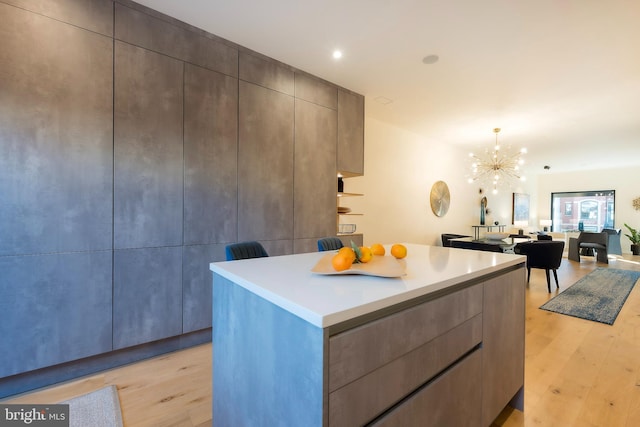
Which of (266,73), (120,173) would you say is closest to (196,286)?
(120,173)

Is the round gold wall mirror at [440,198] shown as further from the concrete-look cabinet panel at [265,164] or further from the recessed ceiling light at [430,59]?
the concrete-look cabinet panel at [265,164]

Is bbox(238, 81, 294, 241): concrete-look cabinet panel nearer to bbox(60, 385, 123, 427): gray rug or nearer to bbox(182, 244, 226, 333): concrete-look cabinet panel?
bbox(182, 244, 226, 333): concrete-look cabinet panel

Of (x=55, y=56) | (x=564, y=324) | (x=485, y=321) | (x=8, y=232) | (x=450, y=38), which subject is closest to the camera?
(x=485, y=321)

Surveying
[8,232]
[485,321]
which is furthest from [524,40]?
[8,232]

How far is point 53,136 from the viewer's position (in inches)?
76.3

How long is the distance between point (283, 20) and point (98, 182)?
6.47 feet

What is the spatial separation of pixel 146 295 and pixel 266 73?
7.84ft

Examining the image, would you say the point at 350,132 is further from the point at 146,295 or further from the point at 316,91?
the point at 146,295

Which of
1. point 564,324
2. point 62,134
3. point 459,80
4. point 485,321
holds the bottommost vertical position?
point 564,324

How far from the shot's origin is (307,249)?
Answer: 328cm

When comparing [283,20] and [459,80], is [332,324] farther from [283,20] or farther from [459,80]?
[459,80]

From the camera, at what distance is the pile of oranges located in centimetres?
117

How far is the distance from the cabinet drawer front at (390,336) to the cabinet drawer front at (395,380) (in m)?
0.03

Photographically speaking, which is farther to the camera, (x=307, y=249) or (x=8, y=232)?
(x=307, y=249)
